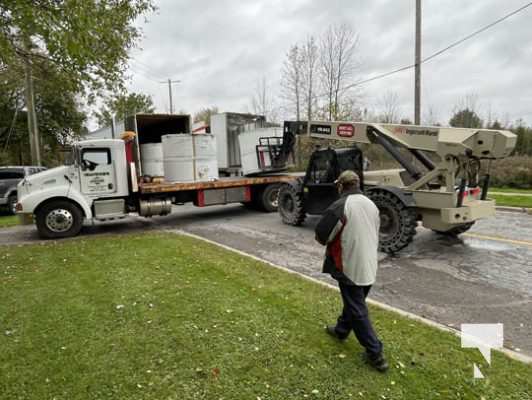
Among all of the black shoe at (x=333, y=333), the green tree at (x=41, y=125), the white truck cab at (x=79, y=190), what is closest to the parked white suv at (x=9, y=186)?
the white truck cab at (x=79, y=190)

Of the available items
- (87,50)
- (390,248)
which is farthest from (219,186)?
(87,50)

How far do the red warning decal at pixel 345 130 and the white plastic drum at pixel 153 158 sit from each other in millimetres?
5550

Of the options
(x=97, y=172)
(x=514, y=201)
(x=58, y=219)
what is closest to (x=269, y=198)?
(x=97, y=172)

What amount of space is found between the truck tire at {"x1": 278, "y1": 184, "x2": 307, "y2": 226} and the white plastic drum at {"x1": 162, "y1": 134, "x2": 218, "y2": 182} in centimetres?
268

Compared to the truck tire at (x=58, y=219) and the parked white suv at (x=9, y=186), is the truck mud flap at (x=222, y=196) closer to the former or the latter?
the truck tire at (x=58, y=219)

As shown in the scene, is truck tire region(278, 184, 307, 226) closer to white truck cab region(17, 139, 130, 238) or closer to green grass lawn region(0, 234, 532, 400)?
green grass lawn region(0, 234, 532, 400)

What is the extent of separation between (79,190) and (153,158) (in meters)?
2.49

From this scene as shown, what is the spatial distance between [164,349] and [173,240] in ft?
15.3

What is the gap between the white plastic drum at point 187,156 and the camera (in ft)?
33.3

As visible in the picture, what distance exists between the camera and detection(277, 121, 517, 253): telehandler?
19.8ft

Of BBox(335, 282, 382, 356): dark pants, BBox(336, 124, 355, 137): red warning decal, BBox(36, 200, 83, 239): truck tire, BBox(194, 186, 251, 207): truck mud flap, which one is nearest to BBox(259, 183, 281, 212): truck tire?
BBox(194, 186, 251, 207): truck mud flap

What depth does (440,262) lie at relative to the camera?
20.0 ft

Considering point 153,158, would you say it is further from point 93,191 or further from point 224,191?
point 224,191

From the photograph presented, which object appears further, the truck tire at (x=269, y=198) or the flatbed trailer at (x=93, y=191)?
the truck tire at (x=269, y=198)
